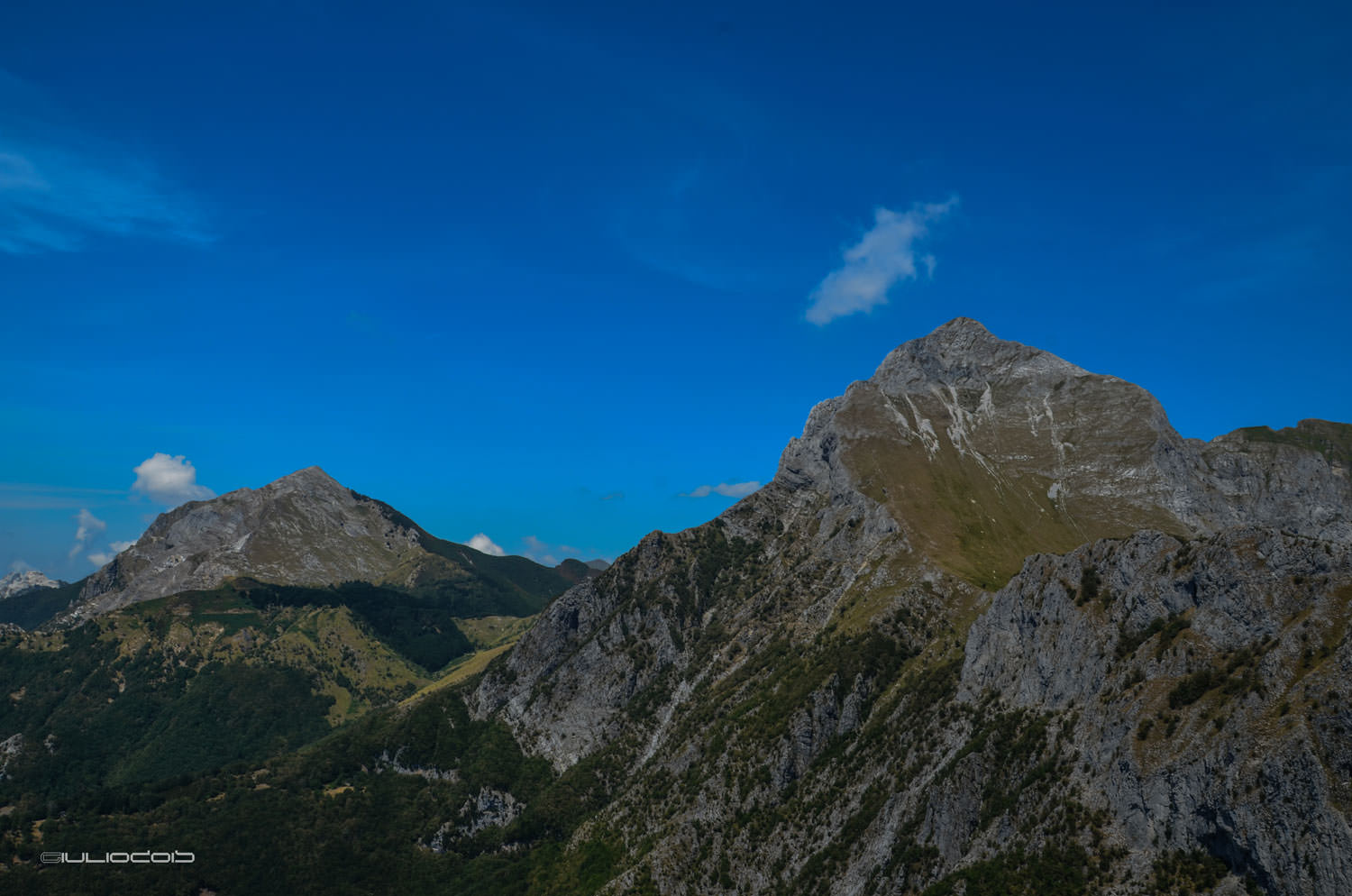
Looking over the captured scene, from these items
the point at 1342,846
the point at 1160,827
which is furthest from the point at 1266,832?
the point at 1160,827

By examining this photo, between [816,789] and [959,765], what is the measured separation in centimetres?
6239

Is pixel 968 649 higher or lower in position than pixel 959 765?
higher

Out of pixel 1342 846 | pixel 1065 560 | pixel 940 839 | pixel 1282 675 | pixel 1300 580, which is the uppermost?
pixel 1065 560

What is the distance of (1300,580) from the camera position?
110m

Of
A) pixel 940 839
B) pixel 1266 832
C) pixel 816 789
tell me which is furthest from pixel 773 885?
pixel 1266 832

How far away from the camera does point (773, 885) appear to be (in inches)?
7023

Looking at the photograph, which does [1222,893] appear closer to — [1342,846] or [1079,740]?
[1342,846]

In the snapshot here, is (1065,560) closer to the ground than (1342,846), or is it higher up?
higher up

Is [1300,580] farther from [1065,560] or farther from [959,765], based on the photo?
[959,765]

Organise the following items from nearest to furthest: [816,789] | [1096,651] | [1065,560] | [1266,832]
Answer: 1. [1266,832]
2. [1096,651]
3. [1065,560]
4. [816,789]

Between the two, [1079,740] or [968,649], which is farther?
[968,649]

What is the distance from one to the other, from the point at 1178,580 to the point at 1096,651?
1760 centimetres

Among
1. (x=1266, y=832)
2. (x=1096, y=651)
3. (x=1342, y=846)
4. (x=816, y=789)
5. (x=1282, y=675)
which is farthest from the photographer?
(x=816, y=789)

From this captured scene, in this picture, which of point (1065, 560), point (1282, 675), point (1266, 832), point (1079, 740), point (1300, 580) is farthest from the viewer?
point (1065, 560)
